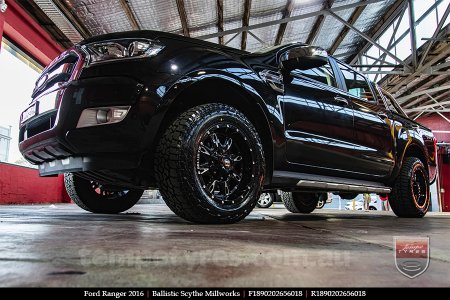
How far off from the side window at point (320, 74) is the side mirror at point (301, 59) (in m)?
0.12

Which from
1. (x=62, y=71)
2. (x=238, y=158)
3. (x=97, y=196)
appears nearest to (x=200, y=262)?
(x=238, y=158)

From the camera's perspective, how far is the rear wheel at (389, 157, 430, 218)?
4.10m

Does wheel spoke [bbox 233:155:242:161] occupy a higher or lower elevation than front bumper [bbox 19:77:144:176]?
lower

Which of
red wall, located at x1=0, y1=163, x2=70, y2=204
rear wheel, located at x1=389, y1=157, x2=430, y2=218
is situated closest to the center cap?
rear wheel, located at x1=389, y1=157, x2=430, y2=218

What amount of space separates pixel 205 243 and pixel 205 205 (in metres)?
0.68

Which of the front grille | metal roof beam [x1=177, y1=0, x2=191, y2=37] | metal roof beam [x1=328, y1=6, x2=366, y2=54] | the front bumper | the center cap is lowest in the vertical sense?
the center cap

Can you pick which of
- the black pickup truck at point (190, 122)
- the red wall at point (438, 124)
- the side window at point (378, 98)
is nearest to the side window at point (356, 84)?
the side window at point (378, 98)

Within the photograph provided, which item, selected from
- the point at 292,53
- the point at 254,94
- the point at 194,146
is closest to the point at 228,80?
the point at 254,94

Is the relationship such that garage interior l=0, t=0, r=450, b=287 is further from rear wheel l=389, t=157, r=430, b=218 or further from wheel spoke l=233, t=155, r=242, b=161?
wheel spoke l=233, t=155, r=242, b=161

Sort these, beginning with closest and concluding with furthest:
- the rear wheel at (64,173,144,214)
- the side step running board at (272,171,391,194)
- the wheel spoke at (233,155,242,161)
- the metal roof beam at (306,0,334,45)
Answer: the wheel spoke at (233,155,242,161)
the side step running board at (272,171,391,194)
the rear wheel at (64,173,144,214)
the metal roof beam at (306,0,334,45)

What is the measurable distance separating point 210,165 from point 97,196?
1755mm

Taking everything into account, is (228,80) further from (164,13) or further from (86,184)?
(164,13)

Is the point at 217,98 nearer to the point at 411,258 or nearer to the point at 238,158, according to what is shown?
the point at 238,158

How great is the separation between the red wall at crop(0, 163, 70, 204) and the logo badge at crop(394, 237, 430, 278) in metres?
7.22
